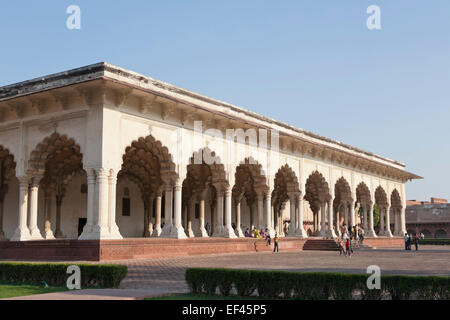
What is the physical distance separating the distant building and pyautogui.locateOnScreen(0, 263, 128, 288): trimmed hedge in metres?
55.5

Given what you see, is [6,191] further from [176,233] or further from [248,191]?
[248,191]

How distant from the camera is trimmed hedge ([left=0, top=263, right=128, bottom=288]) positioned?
892cm

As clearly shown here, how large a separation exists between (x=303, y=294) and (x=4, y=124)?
46.8 feet

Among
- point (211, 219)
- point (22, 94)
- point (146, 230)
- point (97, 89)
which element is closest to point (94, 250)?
point (97, 89)

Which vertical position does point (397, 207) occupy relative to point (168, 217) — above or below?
above

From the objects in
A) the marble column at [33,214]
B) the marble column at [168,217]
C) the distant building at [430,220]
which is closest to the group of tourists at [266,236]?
the marble column at [168,217]

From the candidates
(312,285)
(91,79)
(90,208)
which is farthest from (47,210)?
(312,285)

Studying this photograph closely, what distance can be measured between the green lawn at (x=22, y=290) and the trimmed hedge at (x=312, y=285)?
95.0 inches

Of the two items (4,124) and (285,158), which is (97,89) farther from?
(285,158)

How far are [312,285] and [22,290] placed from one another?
485cm

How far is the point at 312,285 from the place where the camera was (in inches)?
304

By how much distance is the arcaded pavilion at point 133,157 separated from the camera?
15664 mm

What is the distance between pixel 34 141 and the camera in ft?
56.6
